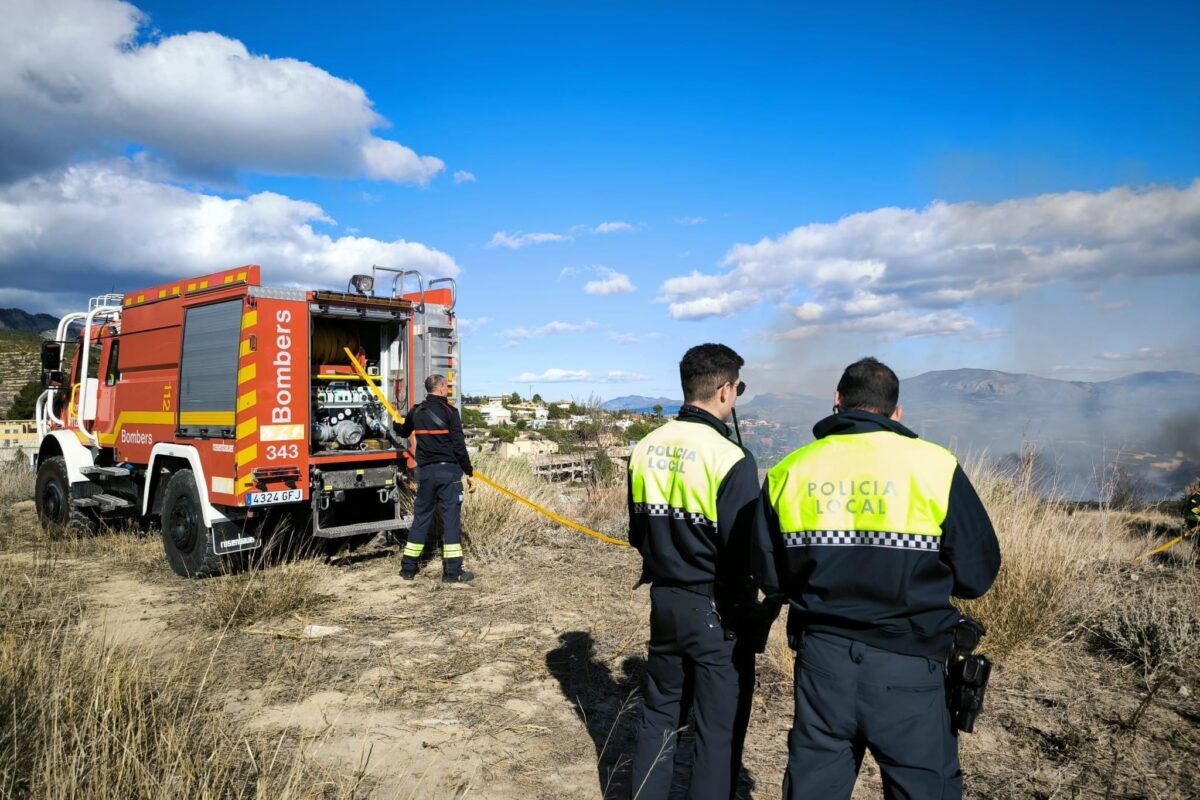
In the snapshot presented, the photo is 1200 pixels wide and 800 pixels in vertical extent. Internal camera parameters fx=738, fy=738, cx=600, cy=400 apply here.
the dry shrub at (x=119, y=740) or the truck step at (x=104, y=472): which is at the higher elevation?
the truck step at (x=104, y=472)

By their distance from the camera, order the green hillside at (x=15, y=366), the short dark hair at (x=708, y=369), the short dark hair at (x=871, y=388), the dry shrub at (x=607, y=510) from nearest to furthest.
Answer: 1. the short dark hair at (x=871, y=388)
2. the short dark hair at (x=708, y=369)
3. the dry shrub at (x=607, y=510)
4. the green hillside at (x=15, y=366)

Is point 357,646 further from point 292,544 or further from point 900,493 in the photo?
point 900,493

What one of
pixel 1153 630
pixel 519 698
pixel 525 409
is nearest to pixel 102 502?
pixel 519 698

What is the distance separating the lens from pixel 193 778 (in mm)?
2689

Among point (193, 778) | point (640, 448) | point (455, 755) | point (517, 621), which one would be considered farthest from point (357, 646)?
point (640, 448)

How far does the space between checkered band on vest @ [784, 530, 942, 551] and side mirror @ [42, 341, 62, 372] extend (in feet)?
33.7

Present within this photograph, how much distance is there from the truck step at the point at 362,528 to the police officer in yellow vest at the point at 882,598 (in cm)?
562

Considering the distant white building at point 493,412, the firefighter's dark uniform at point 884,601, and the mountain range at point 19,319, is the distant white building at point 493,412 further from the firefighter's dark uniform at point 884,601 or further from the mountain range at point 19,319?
the mountain range at point 19,319

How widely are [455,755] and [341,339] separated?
542cm

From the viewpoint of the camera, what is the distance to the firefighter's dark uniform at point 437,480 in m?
7.10

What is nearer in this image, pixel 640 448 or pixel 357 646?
pixel 640 448

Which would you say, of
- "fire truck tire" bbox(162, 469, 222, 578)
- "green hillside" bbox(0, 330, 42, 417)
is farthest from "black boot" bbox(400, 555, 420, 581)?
"green hillside" bbox(0, 330, 42, 417)

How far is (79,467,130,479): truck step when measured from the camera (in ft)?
27.8

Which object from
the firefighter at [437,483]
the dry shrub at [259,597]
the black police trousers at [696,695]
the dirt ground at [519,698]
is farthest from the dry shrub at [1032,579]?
the dry shrub at [259,597]
